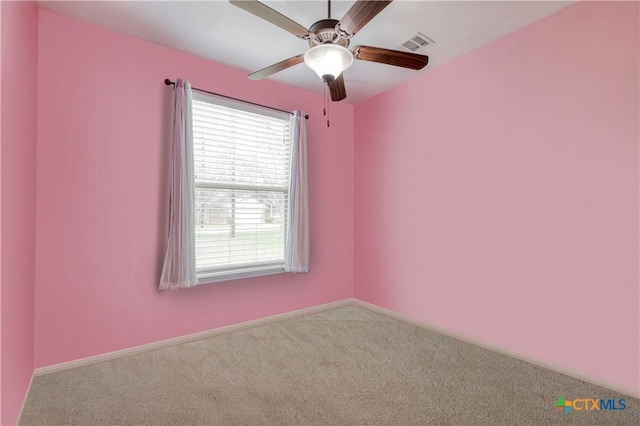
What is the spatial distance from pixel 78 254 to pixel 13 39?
145cm

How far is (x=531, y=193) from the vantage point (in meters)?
2.40

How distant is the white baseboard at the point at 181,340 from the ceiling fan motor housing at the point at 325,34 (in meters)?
2.64

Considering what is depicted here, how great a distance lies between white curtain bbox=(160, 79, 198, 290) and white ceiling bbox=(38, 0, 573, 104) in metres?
0.45

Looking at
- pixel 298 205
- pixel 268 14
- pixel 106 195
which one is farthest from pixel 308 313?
pixel 268 14

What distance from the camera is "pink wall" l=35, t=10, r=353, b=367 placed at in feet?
7.22

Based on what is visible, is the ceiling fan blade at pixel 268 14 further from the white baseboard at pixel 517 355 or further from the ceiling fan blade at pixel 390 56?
the white baseboard at pixel 517 355

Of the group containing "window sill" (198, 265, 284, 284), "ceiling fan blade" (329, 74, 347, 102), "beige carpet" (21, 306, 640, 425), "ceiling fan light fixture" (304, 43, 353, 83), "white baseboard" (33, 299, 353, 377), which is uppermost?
"ceiling fan blade" (329, 74, 347, 102)

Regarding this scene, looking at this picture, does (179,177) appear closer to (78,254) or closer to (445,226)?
(78,254)

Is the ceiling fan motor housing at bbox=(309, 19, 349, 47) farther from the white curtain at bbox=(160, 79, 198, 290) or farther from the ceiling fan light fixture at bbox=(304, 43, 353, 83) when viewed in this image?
the white curtain at bbox=(160, 79, 198, 290)

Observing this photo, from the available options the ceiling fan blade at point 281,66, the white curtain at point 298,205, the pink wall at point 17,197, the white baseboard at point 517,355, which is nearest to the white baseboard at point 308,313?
the white baseboard at point 517,355

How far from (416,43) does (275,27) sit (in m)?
1.21

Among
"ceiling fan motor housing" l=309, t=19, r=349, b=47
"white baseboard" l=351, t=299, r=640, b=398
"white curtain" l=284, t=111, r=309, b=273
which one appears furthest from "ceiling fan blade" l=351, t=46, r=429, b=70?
"white baseboard" l=351, t=299, r=640, b=398

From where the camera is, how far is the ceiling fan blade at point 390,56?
188 centimetres

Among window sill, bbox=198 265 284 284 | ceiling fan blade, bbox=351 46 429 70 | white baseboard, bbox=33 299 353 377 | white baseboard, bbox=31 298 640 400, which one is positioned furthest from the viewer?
window sill, bbox=198 265 284 284
